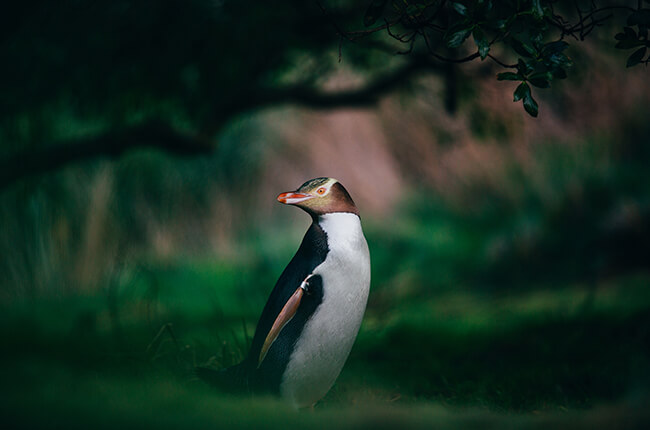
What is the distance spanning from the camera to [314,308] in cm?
172

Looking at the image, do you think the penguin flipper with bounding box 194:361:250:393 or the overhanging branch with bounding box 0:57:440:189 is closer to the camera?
the penguin flipper with bounding box 194:361:250:393

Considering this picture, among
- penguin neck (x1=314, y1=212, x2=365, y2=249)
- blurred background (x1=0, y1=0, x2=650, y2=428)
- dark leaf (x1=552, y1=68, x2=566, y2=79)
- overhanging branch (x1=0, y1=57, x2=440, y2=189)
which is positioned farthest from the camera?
overhanging branch (x1=0, y1=57, x2=440, y2=189)

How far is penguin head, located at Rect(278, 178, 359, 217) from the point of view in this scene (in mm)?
1772

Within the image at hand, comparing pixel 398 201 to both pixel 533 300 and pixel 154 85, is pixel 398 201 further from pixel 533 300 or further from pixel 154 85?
pixel 154 85

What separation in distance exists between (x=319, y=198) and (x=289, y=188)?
3.99 ft

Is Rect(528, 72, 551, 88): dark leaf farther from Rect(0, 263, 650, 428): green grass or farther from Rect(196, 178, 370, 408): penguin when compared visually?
Rect(0, 263, 650, 428): green grass

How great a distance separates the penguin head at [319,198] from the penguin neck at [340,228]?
15mm

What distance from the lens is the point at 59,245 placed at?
2625 mm

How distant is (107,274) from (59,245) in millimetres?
223

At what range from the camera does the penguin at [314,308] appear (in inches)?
67.7

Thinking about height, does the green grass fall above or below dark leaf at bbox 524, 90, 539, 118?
below

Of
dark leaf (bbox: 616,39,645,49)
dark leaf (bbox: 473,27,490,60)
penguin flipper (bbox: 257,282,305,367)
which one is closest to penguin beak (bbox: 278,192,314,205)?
penguin flipper (bbox: 257,282,305,367)

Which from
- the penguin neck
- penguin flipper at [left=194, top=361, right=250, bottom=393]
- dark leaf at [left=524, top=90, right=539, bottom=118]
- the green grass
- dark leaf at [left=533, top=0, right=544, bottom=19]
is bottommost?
the green grass

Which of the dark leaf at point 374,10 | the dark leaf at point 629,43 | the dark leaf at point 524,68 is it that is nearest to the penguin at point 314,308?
the dark leaf at point 374,10
